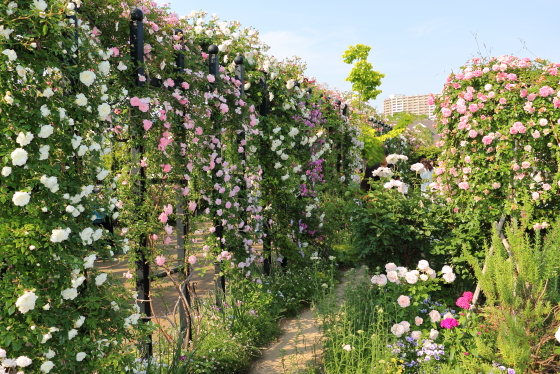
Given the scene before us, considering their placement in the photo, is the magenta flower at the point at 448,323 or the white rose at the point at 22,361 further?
the magenta flower at the point at 448,323

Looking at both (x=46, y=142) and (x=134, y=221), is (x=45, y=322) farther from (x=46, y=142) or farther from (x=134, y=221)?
(x=134, y=221)

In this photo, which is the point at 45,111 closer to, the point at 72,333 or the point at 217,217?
the point at 72,333

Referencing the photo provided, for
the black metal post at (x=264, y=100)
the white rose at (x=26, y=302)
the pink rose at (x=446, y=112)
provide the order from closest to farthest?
the white rose at (x=26, y=302), the pink rose at (x=446, y=112), the black metal post at (x=264, y=100)

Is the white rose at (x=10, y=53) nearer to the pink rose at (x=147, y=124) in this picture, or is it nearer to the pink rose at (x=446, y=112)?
the pink rose at (x=147, y=124)

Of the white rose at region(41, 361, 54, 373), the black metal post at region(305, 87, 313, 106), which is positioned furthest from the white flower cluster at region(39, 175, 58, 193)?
the black metal post at region(305, 87, 313, 106)

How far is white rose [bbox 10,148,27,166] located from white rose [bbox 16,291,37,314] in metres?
0.57

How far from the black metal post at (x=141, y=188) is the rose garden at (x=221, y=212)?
13 mm

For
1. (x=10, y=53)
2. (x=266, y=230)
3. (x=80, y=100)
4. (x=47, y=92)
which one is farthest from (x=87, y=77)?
(x=266, y=230)

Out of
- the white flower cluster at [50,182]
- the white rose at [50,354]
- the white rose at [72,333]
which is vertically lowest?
the white rose at [50,354]

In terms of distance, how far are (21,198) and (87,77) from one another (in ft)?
2.30

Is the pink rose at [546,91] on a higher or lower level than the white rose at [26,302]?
higher

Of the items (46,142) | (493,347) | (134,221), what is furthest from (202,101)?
(493,347)

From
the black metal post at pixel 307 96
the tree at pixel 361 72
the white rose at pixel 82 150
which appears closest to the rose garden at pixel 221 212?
the white rose at pixel 82 150

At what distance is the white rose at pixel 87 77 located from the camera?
2.16m
